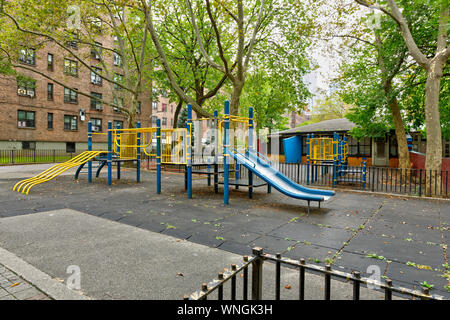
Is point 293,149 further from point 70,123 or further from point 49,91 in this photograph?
point 49,91

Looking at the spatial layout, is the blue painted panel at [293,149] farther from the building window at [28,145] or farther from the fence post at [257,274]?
the fence post at [257,274]

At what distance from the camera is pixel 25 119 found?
89.9 feet

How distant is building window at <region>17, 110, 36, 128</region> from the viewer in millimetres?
26906

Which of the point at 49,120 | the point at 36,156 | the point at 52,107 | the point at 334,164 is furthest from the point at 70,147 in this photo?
the point at 334,164

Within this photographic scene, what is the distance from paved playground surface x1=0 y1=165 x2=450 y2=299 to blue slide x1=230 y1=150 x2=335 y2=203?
44cm

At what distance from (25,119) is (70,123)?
4.53 meters

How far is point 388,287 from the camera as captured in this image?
62.7 inches

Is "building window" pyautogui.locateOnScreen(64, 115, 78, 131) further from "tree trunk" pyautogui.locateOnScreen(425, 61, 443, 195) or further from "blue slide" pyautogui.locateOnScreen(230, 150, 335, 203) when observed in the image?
"tree trunk" pyautogui.locateOnScreen(425, 61, 443, 195)

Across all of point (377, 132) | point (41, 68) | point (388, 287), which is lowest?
point (388, 287)

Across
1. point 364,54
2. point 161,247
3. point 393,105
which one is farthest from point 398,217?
point 364,54

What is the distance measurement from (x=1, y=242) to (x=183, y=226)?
303 centimetres

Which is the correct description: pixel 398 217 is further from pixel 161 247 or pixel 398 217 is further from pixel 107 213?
pixel 107 213

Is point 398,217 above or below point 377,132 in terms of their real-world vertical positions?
below

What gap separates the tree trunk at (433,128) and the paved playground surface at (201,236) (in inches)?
62.3
